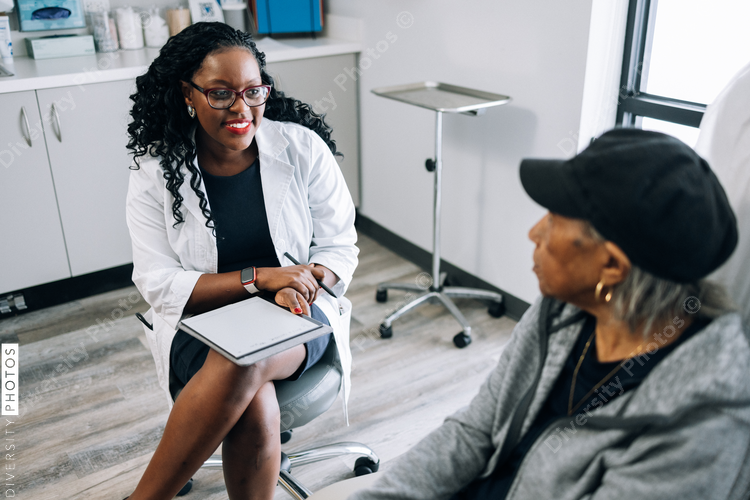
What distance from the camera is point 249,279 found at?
60.5 inches

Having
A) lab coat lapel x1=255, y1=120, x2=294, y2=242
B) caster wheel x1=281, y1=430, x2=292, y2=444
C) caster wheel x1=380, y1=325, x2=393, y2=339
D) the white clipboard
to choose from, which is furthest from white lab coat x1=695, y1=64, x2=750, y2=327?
caster wheel x1=380, y1=325, x2=393, y2=339

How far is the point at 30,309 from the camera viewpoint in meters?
2.83

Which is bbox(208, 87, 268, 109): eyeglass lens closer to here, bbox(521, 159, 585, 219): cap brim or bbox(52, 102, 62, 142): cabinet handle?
bbox(521, 159, 585, 219): cap brim

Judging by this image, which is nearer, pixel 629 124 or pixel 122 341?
pixel 629 124

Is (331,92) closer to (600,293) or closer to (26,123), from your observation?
(26,123)

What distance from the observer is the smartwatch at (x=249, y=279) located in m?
1.53

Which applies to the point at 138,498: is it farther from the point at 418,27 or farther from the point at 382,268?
the point at 418,27

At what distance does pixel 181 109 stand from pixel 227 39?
0.21m

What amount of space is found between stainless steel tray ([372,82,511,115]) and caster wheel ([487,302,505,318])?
82 cm

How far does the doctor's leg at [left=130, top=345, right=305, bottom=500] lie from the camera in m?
1.34

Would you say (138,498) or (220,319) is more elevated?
(220,319)

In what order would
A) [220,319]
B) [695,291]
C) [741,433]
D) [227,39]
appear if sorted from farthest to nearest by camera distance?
[227,39], [220,319], [695,291], [741,433]

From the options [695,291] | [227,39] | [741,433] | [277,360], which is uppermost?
[227,39]

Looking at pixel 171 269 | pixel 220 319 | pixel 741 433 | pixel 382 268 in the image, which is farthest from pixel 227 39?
pixel 382 268
